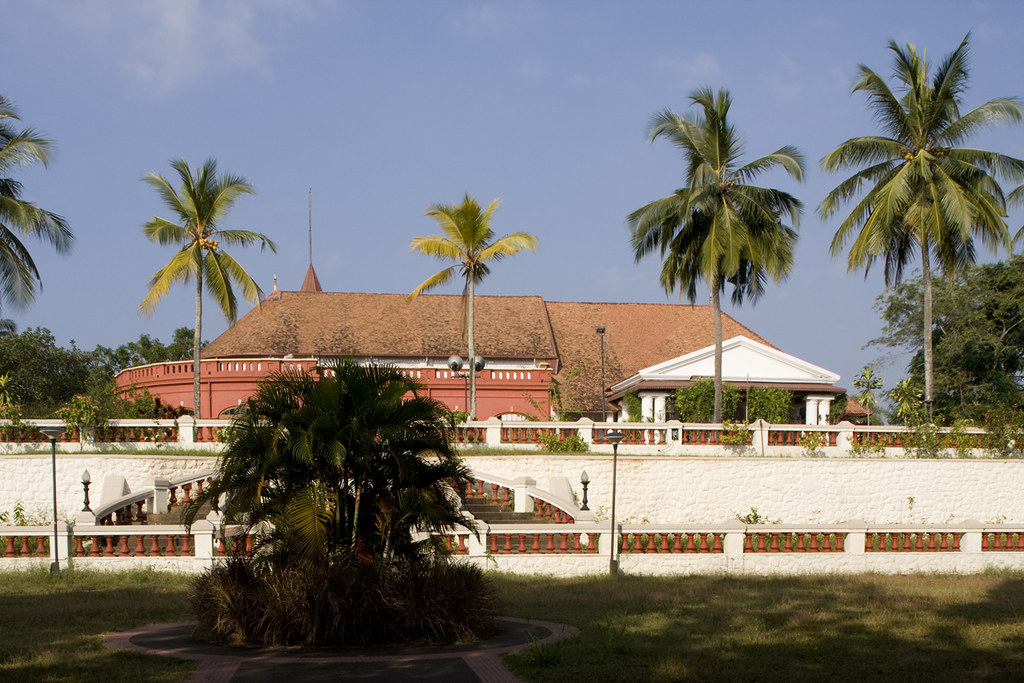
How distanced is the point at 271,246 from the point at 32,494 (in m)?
9.73

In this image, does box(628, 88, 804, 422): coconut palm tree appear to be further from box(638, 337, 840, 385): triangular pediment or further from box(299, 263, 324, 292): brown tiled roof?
box(299, 263, 324, 292): brown tiled roof

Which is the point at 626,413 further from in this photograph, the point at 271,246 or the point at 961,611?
the point at 961,611

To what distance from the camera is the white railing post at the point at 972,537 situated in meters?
21.4

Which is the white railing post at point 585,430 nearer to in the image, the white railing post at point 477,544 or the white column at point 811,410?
the white railing post at point 477,544

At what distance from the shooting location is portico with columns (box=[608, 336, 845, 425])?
119 ft

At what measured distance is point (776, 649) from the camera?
39.1ft

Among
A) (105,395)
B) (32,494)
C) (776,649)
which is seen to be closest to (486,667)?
(776,649)

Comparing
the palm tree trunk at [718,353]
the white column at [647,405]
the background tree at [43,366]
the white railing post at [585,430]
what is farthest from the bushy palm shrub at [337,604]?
the background tree at [43,366]

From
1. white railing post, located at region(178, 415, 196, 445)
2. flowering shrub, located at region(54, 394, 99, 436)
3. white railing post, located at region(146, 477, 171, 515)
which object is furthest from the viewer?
white railing post, located at region(178, 415, 196, 445)

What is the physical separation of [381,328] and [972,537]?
24.5m

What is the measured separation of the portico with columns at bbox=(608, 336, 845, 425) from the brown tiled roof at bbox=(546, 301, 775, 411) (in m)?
2.98

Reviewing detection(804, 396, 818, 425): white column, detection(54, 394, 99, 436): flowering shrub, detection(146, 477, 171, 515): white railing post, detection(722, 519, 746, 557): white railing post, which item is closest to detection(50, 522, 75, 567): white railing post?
detection(146, 477, 171, 515): white railing post

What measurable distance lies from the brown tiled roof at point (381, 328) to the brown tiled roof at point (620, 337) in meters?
1.12

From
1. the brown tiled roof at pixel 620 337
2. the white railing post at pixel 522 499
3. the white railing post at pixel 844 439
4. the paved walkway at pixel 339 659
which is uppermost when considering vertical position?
the brown tiled roof at pixel 620 337
